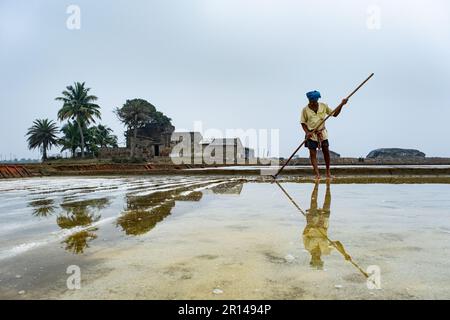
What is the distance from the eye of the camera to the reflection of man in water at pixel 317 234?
66.6 inches

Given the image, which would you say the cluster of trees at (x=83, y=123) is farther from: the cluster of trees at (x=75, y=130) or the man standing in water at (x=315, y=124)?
the man standing in water at (x=315, y=124)

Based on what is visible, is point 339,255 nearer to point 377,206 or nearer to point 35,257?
point 35,257

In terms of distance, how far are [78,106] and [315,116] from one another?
2092 inches

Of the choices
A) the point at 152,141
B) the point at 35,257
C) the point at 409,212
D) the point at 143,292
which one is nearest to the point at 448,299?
the point at 143,292

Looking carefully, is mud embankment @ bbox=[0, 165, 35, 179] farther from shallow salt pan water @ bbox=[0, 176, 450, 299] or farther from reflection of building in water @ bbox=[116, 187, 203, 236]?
shallow salt pan water @ bbox=[0, 176, 450, 299]

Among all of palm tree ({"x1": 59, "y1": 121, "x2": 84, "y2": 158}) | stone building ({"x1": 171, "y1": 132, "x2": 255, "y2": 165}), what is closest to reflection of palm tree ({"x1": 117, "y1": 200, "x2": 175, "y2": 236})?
stone building ({"x1": 171, "y1": 132, "x2": 255, "y2": 165})

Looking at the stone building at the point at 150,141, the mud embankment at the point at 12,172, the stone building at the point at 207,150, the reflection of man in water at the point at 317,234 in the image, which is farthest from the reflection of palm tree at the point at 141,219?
the stone building at the point at 150,141

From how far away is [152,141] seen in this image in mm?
61531

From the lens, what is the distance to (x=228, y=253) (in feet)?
5.77

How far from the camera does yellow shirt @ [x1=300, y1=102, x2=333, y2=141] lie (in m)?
7.07

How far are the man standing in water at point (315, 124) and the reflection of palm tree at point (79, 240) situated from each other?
5447 mm

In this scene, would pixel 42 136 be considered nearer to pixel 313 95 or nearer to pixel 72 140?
pixel 72 140

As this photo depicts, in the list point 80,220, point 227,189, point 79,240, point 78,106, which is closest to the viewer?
point 79,240

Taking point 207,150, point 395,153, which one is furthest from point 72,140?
point 395,153
